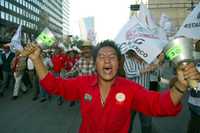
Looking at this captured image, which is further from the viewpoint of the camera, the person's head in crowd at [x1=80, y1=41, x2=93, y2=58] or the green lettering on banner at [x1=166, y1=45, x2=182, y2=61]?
the person's head in crowd at [x1=80, y1=41, x2=93, y2=58]

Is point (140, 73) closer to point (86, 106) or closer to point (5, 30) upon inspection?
point (86, 106)

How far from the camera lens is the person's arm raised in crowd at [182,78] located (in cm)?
247

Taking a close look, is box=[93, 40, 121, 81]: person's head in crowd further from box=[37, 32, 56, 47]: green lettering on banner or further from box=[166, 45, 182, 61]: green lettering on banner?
box=[166, 45, 182, 61]: green lettering on banner

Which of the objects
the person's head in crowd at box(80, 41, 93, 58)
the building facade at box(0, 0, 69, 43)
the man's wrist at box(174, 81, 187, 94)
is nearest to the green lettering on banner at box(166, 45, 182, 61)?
the man's wrist at box(174, 81, 187, 94)

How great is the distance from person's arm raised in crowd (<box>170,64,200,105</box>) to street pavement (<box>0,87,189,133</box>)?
4980 mm

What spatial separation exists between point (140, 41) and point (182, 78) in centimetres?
402

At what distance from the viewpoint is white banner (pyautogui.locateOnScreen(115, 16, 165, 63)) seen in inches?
251

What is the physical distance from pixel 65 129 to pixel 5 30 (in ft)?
239

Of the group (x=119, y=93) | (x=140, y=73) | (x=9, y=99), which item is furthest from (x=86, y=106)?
(x=9, y=99)

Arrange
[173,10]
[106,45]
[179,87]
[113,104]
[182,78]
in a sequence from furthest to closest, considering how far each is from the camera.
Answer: [173,10], [106,45], [113,104], [179,87], [182,78]

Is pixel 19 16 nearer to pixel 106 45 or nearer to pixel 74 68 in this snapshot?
pixel 74 68

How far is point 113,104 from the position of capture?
3.05m

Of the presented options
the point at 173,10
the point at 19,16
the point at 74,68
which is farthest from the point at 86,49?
the point at 19,16

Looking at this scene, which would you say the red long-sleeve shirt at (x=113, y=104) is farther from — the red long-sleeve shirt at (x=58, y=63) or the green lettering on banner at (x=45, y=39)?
the red long-sleeve shirt at (x=58, y=63)
